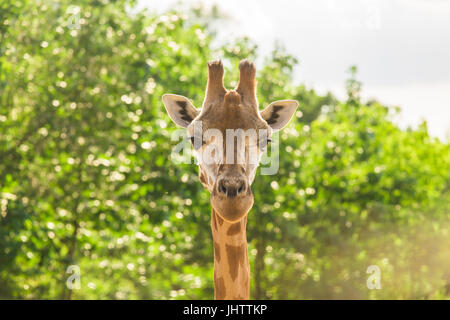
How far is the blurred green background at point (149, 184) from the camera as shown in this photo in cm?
1146

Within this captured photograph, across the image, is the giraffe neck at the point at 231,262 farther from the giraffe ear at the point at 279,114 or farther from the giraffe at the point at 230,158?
the giraffe ear at the point at 279,114

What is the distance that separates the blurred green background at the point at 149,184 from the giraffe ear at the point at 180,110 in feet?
18.0

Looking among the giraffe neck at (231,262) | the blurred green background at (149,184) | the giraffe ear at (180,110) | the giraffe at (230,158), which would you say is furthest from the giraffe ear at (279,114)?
the blurred green background at (149,184)

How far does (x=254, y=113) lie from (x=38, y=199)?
7.68m

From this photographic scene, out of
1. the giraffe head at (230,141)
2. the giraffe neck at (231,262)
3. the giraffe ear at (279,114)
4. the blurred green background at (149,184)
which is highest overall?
the blurred green background at (149,184)

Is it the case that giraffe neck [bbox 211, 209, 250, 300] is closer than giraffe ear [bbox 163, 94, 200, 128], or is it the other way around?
giraffe neck [bbox 211, 209, 250, 300]

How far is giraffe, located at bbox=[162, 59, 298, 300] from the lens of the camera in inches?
154

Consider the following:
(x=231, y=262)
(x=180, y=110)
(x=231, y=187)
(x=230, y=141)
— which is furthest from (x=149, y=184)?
(x=231, y=187)

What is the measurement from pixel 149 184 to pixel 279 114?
22.1 ft

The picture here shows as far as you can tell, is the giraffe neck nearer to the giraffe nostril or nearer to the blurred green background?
the giraffe nostril

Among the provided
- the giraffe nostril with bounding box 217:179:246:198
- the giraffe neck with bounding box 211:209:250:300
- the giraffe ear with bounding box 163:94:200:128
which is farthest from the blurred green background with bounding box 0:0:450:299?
the giraffe nostril with bounding box 217:179:246:198

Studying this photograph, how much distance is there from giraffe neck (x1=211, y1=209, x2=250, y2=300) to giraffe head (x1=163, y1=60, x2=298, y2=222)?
0.43m

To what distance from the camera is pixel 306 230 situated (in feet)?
47.1

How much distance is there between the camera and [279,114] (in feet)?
17.2
